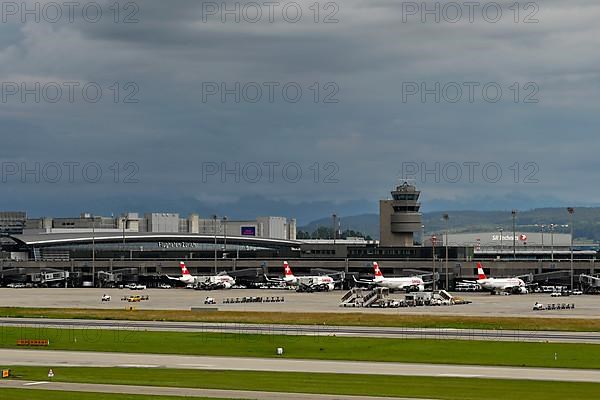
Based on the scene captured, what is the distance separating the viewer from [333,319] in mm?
120500

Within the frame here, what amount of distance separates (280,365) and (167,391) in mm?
16156

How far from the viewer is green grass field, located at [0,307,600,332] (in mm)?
111062

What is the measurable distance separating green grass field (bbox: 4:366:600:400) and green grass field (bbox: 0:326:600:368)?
A: 11037mm

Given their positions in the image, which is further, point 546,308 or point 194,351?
point 546,308

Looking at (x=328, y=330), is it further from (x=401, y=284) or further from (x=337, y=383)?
(x=401, y=284)

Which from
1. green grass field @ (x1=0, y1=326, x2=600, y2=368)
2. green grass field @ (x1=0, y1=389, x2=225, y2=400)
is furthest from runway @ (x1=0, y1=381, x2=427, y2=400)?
green grass field @ (x1=0, y1=326, x2=600, y2=368)

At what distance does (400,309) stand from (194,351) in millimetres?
60582

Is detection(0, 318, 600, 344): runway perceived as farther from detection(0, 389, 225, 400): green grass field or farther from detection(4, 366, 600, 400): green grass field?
detection(0, 389, 225, 400): green grass field

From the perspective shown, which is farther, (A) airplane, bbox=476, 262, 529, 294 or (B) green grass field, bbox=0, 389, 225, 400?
(A) airplane, bbox=476, 262, 529, 294

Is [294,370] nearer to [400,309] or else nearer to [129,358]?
[129,358]

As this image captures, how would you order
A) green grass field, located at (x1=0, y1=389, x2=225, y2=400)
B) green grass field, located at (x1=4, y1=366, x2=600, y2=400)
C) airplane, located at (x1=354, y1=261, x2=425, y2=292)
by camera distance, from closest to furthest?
green grass field, located at (x1=0, y1=389, x2=225, y2=400) → green grass field, located at (x1=4, y1=366, x2=600, y2=400) → airplane, located at (x1=354, y1=261, x2=425, y2=292)

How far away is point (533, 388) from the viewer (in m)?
64.8

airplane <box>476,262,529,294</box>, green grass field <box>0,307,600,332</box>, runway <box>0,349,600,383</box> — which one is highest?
airplane <box>476,262,529,294</box>

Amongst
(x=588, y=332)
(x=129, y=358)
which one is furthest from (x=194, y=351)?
(x=588, y=332)
